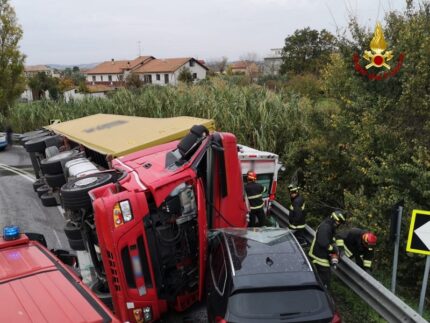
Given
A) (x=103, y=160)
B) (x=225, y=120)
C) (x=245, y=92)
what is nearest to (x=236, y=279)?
(x=103, y=160)

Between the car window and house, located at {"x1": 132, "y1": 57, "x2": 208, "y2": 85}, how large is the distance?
204 feet

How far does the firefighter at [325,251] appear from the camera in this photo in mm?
A: 5785

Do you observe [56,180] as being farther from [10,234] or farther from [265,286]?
[265,286]

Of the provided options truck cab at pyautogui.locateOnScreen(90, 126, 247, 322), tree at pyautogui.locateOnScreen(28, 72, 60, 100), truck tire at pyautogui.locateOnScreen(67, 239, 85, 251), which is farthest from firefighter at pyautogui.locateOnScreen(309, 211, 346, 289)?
tree at pyautogui.locateOnScreen(28, 72, 60, 100)

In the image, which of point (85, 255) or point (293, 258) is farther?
point (85, 255)

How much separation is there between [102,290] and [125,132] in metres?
3.91

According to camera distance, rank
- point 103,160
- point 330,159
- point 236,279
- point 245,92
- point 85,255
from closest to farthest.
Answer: point 236,279
point 85,255
point 103,160
point 330,159
point 245,92

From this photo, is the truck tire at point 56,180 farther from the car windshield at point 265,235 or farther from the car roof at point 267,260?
the car roof at point 267,260

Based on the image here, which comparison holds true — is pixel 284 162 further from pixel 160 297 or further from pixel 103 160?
pixel 160 297

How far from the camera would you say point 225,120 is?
12508mm

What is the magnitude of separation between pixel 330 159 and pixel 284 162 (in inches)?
69.4

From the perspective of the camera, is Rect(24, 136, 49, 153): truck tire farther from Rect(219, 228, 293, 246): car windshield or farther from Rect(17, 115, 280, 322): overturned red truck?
Rect(219, 228, 293, 246): car windshield

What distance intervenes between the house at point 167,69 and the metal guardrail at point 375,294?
6218 cm

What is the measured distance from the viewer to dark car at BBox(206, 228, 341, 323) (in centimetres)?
410
